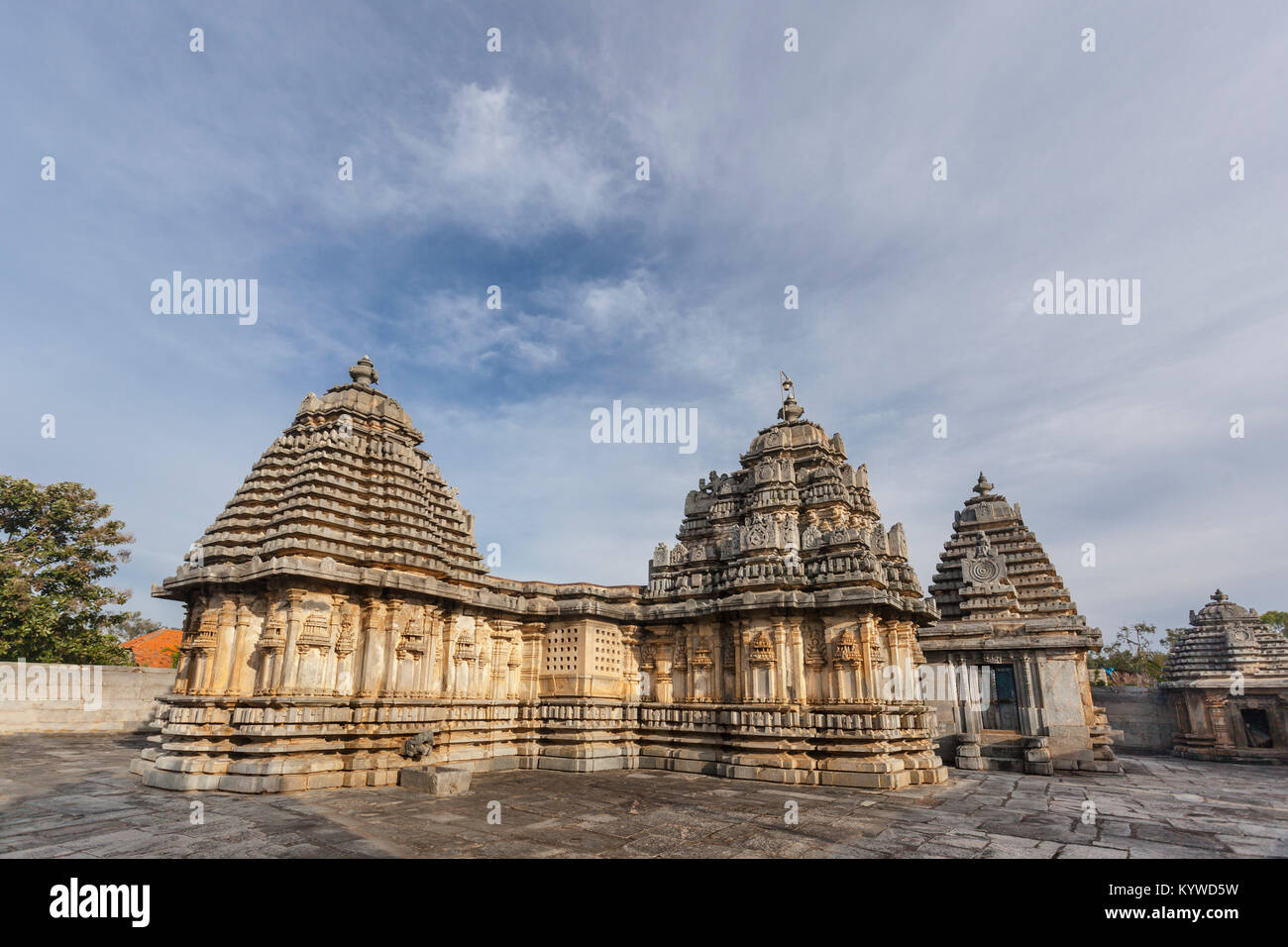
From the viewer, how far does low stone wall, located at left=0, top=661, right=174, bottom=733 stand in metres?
25.3

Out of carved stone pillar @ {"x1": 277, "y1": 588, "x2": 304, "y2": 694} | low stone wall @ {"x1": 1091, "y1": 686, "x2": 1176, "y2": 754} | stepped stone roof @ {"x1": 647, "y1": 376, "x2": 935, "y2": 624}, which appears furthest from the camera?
low stone wall @ {"x1": 1091, "y1": 686, "x2": 1176, "y2": 754}

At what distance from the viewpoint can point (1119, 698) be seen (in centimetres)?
3588

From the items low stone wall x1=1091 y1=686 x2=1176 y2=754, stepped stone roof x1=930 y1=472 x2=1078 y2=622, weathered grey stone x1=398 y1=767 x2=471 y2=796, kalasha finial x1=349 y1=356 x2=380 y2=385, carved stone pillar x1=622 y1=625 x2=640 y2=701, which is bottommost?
low stone wall x1=1091 y1=686 x2=1176 y2=754

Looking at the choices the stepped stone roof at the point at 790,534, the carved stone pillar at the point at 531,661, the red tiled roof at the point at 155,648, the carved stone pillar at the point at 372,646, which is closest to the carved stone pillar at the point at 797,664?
the stepped stone roof at the point at 790,534

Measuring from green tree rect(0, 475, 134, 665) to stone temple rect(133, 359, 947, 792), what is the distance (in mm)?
17946

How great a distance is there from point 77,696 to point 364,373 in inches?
811

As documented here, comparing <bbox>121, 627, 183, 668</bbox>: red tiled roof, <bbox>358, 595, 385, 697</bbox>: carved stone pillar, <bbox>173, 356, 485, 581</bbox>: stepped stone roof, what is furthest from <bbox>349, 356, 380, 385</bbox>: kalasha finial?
<bbox>121, 627, 183, 668</bbox>: red tiled roof

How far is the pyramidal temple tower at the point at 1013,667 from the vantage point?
2331cm

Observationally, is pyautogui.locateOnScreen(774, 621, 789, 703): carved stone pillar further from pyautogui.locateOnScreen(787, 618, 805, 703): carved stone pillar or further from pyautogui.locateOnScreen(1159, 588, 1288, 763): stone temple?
pyautogui.locateOnScreen(1159, 588, 1288, 763): stone temple

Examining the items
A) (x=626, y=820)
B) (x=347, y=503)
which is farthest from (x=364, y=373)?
(x=626, y=820)

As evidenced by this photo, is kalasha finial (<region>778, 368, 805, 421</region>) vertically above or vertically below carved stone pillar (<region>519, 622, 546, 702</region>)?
above

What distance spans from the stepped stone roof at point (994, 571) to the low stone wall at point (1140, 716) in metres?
8.99
